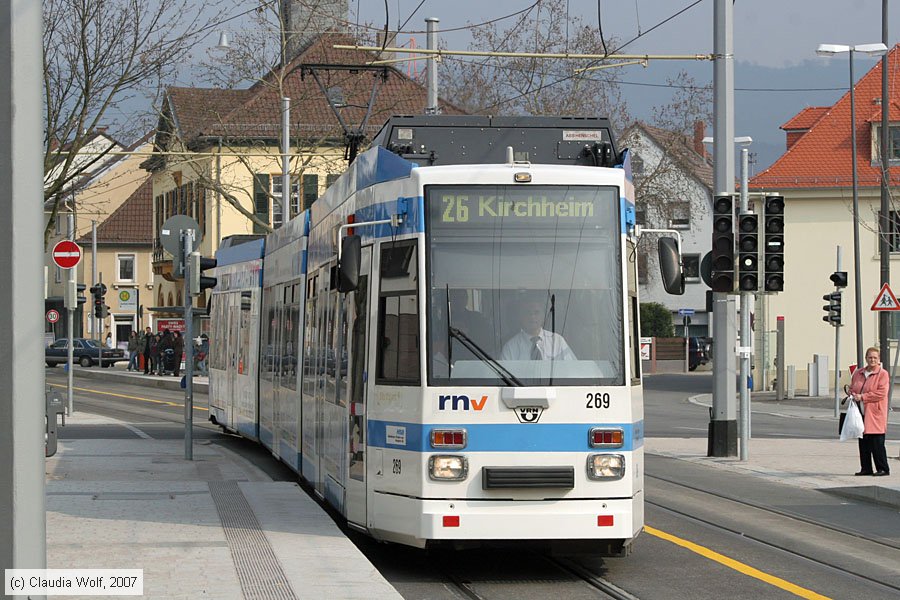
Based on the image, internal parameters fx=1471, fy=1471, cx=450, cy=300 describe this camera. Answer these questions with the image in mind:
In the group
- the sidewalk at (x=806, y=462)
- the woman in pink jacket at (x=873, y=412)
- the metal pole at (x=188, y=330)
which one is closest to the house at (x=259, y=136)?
the sidewalk at (x=806, y=462)

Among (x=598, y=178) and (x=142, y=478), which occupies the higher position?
(x=598, y=178)

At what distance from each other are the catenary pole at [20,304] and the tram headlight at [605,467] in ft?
15.5

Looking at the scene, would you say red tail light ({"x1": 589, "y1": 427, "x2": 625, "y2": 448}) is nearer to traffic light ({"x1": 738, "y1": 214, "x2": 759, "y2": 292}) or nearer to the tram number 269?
the tram number 269

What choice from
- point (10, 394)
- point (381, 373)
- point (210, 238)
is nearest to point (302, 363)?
point (381, 373)

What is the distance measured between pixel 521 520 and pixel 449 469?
0.59 metres

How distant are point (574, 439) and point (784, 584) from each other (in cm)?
172

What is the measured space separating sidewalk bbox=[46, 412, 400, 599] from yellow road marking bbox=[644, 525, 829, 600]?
2.78 m

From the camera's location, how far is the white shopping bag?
18469 mm

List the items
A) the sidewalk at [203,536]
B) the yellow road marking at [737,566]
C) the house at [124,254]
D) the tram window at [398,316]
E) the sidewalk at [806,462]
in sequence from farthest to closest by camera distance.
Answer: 1. the house at [124,254]
2. the sidewalk at [806,462]
3. the tram window at [398,316]
4. the yellow road marking at [737,566]
5. the sidewalk at [203,536]

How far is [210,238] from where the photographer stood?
223 feet

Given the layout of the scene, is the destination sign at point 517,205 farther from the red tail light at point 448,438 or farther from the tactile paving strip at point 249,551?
the tactile paving strip at point 249,551

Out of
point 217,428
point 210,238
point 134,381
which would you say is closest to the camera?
point 217,428

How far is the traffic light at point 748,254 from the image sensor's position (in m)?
20.0

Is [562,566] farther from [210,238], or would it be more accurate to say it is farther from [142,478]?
[210,238]
